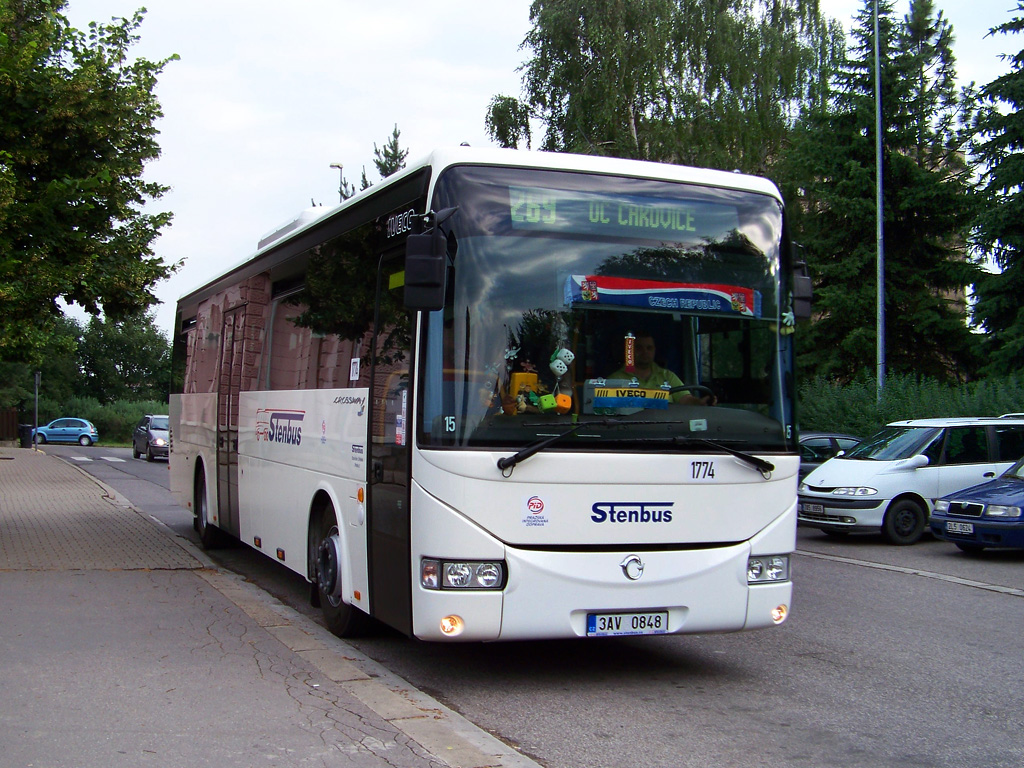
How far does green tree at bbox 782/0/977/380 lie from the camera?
29.6m

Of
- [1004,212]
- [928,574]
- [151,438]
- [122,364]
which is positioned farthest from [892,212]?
[122,364]

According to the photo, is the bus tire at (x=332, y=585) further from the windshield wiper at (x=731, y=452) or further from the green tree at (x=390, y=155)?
the green tree at (x=390, y=155)

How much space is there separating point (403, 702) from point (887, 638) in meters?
4.23

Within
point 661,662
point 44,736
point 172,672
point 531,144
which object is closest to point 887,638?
point 661,662

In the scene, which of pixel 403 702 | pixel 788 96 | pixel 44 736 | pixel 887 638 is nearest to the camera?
pixel 44 736

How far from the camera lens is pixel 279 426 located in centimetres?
933

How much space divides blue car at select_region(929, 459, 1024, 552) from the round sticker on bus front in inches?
351

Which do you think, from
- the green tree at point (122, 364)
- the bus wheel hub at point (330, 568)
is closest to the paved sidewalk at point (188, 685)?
the bus wheel hub at point (330, 568)

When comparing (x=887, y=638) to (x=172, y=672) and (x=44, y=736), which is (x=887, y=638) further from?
(x=44, y=736)

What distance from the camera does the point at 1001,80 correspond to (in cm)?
2538

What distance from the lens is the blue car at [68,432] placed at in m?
63.5

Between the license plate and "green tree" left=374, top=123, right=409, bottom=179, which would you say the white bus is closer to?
the license plate

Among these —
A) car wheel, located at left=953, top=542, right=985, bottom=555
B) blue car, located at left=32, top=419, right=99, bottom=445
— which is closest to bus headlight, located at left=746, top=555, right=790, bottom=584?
car wheel, located at left=953, top=542, right=985, bottom=555

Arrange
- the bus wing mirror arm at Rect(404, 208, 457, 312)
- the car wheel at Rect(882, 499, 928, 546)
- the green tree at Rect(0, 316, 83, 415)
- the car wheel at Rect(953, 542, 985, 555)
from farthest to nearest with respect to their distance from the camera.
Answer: the green tree at Rect(0, 316, 83, 415), the car wheel at Rect(882, 499, 928, 546), the car wheel at Rect(953, 542, 985, 555), the bus wing mirror arm at Rect(404, 208, 457, 312)
